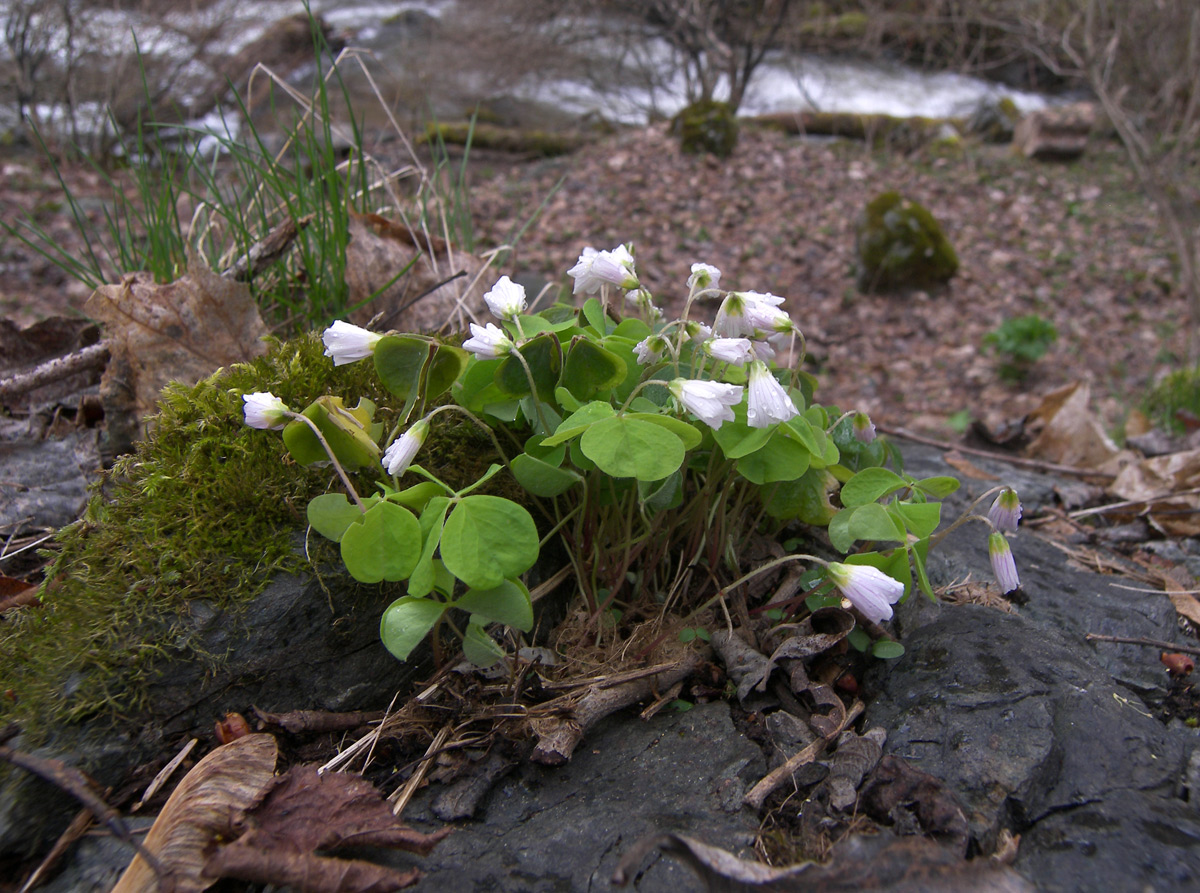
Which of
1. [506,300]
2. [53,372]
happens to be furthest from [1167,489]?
[53,372]

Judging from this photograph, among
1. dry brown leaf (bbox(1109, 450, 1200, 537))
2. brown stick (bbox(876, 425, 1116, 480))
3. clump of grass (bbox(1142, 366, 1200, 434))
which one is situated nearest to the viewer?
dry brown leaf (bbox(1109, 450, 1200, 537))

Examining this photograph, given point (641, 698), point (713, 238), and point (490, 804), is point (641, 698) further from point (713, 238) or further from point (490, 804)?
point (713, 238)

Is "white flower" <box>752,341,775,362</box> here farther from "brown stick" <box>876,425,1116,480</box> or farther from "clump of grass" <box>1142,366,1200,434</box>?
"clump of grass" <box>1142,366,1200,434</box>

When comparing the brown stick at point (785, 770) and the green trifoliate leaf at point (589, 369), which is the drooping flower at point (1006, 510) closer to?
the brown stick at point (785, 770)

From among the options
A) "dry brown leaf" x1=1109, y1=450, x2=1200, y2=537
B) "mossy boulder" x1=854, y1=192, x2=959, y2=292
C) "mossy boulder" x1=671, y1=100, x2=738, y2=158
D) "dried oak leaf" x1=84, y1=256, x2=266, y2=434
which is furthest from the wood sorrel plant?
"mossy boulder" x1=671, y1=100, x2=738, y2=158

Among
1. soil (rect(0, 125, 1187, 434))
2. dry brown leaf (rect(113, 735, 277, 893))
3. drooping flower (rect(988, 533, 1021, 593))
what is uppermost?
drooping flower (rect(988, 533, 1021, 593))

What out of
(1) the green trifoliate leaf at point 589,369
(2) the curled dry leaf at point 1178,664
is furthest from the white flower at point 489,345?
(2) the curled dry leaf at point 1178,664
